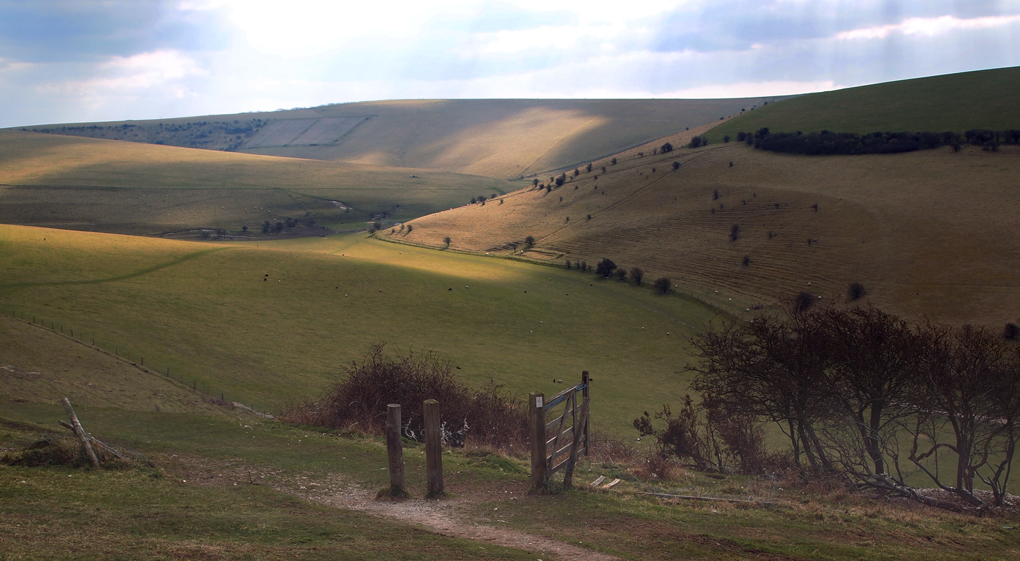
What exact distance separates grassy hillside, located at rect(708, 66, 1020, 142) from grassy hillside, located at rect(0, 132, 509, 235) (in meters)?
55.5

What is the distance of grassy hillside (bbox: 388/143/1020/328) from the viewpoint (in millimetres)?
44719

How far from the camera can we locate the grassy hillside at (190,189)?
279 feet

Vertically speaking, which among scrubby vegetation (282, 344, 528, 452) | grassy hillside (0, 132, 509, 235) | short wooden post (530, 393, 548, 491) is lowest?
scrubby vegetation (282, 344, 528, 452)

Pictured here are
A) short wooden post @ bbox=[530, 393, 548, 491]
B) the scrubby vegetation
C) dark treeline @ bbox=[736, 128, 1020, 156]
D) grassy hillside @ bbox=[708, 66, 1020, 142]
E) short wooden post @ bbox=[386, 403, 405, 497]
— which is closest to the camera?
short wooden post @ bbox=[386, 403, 405, 497]

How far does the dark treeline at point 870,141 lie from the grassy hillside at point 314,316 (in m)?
37.2

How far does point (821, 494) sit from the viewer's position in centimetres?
1291

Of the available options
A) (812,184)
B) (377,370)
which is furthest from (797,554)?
(812,184)

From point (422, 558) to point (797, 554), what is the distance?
4.72 metres

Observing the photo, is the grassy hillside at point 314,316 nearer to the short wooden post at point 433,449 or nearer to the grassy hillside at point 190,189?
the short wooden post at point 433,449

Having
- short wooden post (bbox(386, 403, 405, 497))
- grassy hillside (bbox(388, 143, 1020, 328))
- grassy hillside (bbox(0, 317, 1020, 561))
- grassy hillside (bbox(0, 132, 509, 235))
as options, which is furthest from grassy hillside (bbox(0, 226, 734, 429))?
grassy hillside (bbox(0, 132, 509, 235))

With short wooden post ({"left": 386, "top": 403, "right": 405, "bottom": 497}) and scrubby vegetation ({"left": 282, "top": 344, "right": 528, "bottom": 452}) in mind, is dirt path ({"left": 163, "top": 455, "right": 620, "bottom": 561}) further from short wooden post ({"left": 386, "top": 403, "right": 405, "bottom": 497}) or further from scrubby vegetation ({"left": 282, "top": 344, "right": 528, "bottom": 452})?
scrubby vegetation ({"left": 282, "top": 344, "right": 528, "bottom": 452})

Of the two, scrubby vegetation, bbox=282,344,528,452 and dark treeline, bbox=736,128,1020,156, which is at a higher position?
dark treeline, bbox=736,128,1020,156

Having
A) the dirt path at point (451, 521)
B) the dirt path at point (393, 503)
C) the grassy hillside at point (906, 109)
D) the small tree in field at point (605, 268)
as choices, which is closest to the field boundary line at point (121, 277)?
the dirt path at point (393, 503)

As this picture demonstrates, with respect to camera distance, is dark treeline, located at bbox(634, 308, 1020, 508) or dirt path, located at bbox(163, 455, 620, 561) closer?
dirt path, located at bbox(163, 455, 620, 561)
